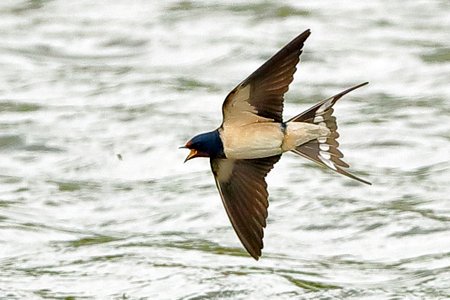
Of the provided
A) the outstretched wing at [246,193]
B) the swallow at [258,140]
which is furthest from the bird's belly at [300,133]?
the outstretched wing at [246,193]

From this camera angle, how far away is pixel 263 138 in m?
5.44

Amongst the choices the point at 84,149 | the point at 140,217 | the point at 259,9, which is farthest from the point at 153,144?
the point at 259,9

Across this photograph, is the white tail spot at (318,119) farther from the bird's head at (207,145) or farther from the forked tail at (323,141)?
the bird's head at (207,145)

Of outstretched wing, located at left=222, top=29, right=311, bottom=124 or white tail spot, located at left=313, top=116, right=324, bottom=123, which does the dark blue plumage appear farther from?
white tail spot, located at left=313, top=116, right=324, bottom=123

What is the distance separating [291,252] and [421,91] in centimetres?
342

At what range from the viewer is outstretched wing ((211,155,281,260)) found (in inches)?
222

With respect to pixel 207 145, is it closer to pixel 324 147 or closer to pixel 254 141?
pixel 254 141

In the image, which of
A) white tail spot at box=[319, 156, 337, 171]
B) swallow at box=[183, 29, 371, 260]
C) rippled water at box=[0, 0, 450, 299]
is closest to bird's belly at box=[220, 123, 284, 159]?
swallow at box=[183, 29, 371, 260]

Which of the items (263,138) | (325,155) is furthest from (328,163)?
(263,138)

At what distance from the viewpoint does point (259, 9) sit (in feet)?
47.6

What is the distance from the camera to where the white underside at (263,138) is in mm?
5414

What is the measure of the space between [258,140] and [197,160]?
5457 mm

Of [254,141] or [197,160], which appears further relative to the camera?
[197,160]

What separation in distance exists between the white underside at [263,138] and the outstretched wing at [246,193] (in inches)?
6.8
